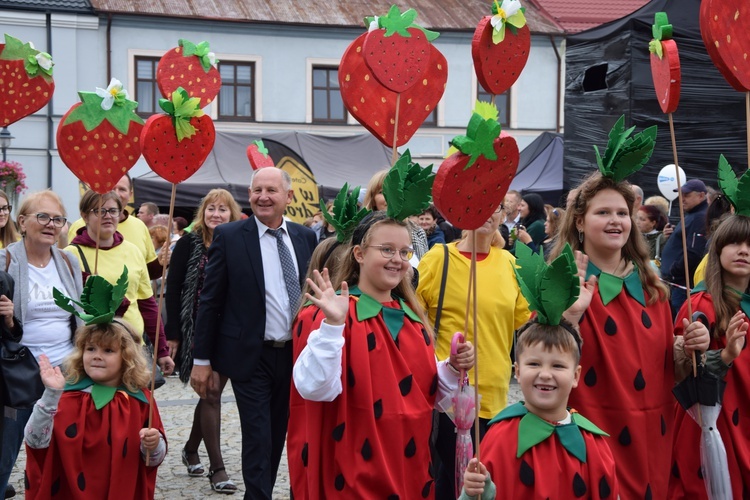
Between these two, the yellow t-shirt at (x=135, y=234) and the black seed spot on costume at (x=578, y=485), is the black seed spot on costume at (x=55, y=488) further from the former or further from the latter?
the yellow t-shirt at (x=135, y=234)

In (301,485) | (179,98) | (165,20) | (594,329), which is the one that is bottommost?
(301,485)

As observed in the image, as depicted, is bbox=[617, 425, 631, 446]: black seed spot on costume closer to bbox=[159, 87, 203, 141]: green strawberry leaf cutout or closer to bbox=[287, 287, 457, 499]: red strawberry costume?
bbox=[287, 287, 457, 499]: red strawberry costume

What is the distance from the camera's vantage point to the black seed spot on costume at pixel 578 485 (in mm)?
3727

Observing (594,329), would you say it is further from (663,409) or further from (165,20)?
(165,20)

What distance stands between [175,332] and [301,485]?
308 centimetres

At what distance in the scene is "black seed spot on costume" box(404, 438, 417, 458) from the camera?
406 cm

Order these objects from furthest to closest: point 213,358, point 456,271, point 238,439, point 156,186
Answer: point 156,186 < point 238,439 < point 213,358 < point 456,271

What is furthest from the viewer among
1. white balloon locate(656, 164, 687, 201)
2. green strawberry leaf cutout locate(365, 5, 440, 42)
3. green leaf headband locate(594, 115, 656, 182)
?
white balloon locate(656, 164, 687, 201)

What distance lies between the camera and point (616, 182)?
4.49 meters

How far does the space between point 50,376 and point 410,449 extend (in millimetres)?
1707

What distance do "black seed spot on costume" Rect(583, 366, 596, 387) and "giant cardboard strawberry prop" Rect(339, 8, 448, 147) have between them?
161cm

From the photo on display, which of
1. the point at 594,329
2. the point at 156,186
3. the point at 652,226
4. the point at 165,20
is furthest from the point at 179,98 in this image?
the point at 165,20

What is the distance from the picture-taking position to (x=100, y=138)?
229 inches

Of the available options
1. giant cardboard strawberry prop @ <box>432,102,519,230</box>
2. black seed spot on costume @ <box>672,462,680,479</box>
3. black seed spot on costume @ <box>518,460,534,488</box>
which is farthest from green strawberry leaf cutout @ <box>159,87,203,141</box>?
black seed spot on costume @ <box>672,462,680,479</box>
